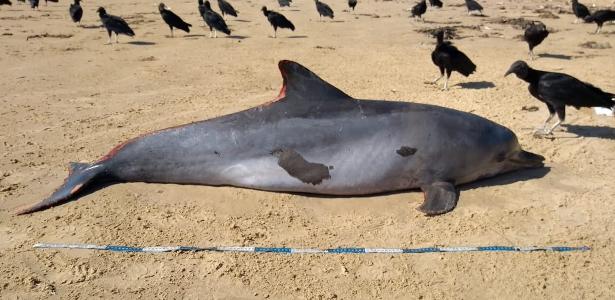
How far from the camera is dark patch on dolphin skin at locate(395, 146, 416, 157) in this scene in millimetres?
5188

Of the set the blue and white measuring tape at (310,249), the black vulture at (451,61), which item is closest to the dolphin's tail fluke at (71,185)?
the blue and white measuring tape at (310,249)

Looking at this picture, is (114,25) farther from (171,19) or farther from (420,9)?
(420,9)

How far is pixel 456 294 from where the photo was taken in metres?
3.79

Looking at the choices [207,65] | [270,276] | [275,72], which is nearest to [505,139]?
[270,276]

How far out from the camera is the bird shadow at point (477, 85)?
9498mm

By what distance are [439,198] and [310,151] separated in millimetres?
1367

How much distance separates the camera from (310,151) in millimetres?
5203

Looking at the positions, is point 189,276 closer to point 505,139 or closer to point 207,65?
point 505,139

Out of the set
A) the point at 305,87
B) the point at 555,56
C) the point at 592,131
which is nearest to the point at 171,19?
the point at 555,56

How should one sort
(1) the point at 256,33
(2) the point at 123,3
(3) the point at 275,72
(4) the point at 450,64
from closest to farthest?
(4) the point at 450,64
(3) the point at 275,72
(1) the point at 256,33
(2) the point at 123,3

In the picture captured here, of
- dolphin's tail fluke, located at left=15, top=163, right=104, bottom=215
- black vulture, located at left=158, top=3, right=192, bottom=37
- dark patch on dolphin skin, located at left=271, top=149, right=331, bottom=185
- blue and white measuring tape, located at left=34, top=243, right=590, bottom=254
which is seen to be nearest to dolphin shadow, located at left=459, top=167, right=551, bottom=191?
blue and white measuring tape, located at left=34, top=243, right=590, bottom=254

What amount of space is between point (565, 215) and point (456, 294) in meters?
1.80

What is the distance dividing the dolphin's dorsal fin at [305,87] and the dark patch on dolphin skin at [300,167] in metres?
0.62

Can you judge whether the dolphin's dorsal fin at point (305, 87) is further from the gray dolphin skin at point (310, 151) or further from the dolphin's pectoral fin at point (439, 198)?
the dolphin's pectoral fin at point (439, 198)
